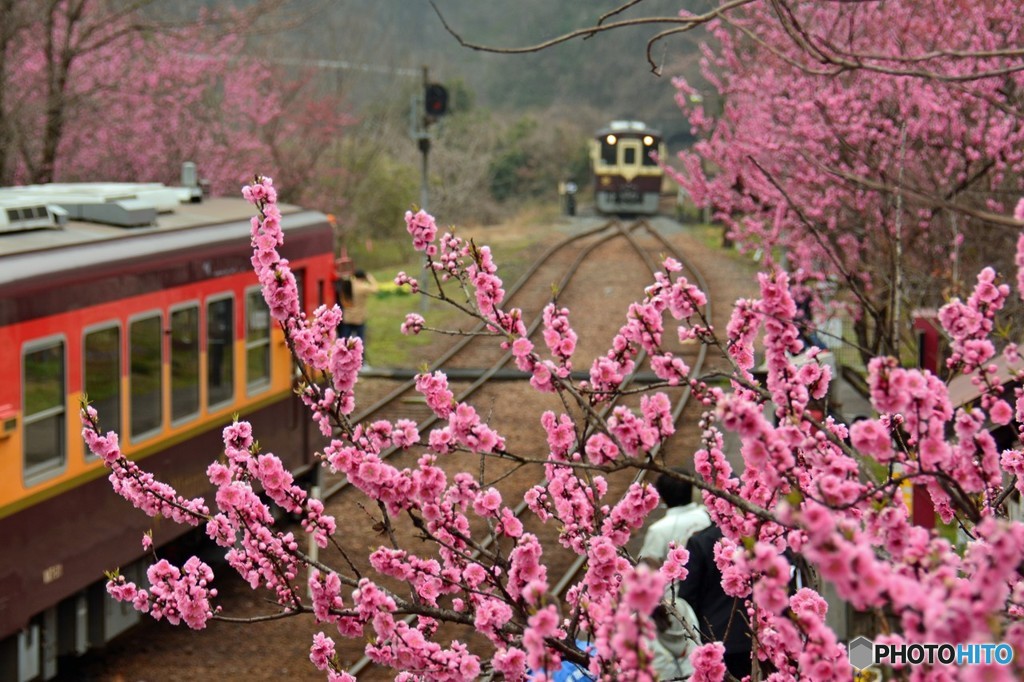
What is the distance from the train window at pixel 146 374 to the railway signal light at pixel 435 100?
1212cm

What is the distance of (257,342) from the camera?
10.0 meters

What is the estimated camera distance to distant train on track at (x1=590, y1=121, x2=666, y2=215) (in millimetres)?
34906

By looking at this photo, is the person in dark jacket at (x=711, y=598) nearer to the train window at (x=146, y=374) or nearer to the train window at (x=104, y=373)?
the train window at (x=104, y=373)

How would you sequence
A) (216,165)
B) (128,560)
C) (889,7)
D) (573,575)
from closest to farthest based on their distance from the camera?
(128,560) → (573,575) → (889,7) → (216,165)

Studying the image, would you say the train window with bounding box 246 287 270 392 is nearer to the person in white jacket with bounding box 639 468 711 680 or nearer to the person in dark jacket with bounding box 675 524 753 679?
the person in white jacket with bounding box 639 468 711 680

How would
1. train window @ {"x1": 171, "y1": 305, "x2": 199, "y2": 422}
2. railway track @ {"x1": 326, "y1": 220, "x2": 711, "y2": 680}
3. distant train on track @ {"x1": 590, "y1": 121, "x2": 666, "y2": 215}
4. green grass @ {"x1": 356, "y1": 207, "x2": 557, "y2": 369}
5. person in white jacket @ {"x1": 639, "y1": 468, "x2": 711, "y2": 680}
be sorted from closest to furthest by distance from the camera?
1. person in white jacket @ {"x1": 639, "y1": 468, "x2": 711, "y2": 680}
2. train window @ {"x1": 171, "y1": 305, "x2": 199, "y2": 422}
3. railway track @ {"x1": 326, "y1": 220, "x2": 711, "y2": 680}
4. green grass @ {"x1": 356, "y1": 207, "x2": 557, "y2": 369}
5. distant train on track @ {"x1": 590, "y1": 121, "x2": 666, "y2": 215}

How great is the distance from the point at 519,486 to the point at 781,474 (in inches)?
328

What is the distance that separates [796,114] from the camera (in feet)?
49.3

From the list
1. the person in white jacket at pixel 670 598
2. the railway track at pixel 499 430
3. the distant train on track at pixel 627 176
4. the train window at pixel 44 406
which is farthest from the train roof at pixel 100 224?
the distant train on track at pixel 627 176

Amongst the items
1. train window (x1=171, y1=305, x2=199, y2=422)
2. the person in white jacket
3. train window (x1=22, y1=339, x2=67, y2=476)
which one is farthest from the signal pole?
the person in white jacket

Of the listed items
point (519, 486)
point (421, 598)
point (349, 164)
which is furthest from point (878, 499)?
point (349, 164)

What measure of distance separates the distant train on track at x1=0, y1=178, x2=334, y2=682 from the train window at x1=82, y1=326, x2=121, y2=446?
0.03 ft

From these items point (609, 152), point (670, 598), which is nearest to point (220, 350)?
point (670, 598)

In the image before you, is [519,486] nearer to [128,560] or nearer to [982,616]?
[128,560]
